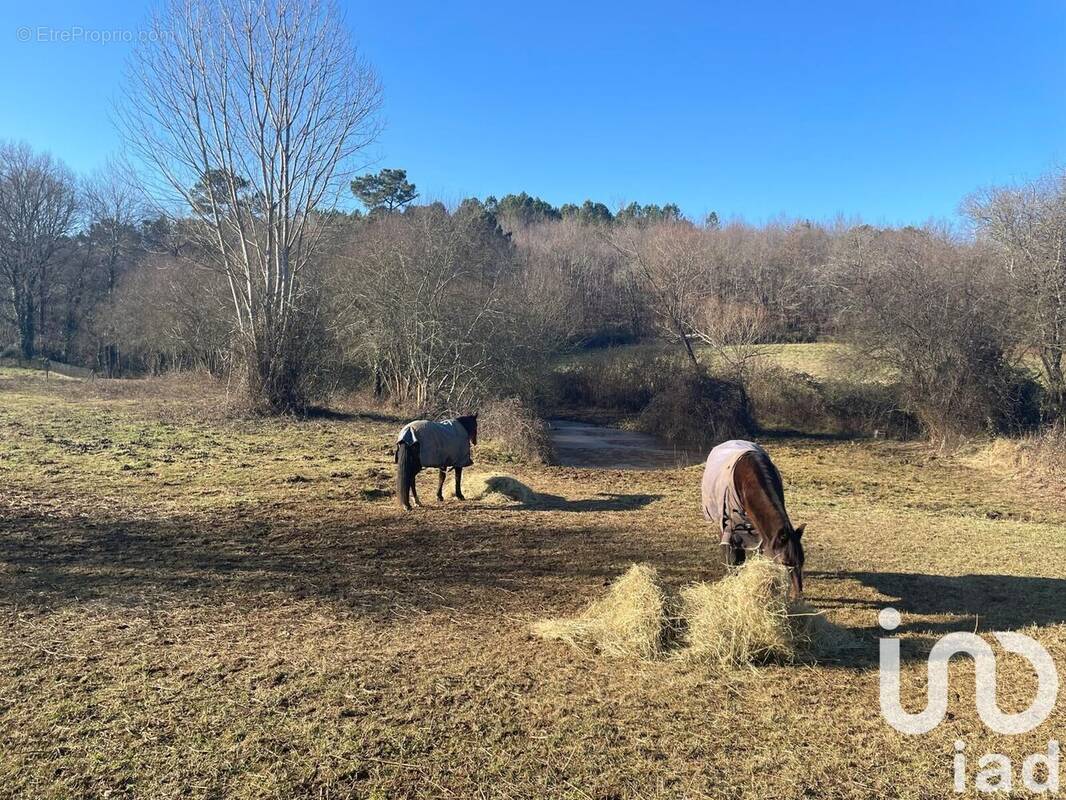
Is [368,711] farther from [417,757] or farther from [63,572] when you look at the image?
[63,572]

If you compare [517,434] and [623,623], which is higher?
[517,434]

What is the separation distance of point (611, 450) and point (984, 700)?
14641 millimetres

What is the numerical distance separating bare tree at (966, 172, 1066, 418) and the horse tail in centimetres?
1834

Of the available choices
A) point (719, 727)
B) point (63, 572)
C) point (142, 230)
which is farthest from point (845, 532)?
point (142, 230)

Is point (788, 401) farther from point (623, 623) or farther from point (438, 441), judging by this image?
point (623, 623)

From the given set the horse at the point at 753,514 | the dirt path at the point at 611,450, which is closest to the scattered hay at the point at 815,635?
the horse at the point at 753,514

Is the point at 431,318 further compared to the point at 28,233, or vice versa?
the point at 28,233

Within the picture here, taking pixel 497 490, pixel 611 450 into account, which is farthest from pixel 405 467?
pixel 611 450

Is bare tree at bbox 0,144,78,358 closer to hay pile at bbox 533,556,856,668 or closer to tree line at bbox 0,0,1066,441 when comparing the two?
tree line at bbox 0,0,1066,441

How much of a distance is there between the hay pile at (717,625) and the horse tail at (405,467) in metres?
3.98

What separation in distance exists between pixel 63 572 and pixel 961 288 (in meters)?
22.0

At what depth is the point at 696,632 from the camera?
4.25m

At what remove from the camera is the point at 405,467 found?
829cm

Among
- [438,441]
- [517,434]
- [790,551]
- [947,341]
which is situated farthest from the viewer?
[947,341]
